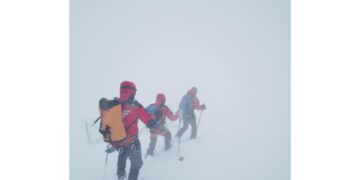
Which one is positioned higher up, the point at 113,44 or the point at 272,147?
the point at 113,44

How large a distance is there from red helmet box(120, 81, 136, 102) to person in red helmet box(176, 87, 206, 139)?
0.55 metres

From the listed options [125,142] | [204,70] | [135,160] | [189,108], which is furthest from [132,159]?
[204,70]

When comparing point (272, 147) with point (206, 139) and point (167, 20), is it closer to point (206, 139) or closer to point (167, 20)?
point (206, 139)

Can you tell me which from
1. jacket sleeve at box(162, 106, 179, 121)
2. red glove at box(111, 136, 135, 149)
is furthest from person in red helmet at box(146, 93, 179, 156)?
red glove at box(111, 136, 135, 149)

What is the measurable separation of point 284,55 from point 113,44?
1969mm

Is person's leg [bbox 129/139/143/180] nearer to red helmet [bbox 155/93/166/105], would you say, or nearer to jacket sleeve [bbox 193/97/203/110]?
red helmet [bbox 155/93/166/105]

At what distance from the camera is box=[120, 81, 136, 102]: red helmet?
301cm

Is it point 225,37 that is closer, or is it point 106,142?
point 106,142

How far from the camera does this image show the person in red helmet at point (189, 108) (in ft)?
10.6

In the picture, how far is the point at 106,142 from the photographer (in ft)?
10.2

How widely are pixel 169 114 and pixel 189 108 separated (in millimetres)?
229

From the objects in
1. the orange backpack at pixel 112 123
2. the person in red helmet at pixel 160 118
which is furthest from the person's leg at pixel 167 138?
the orange backpack at pixel 112 123

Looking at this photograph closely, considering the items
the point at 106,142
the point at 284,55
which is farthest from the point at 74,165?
the point at 284,55

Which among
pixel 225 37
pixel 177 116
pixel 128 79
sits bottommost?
pixel 177 116
